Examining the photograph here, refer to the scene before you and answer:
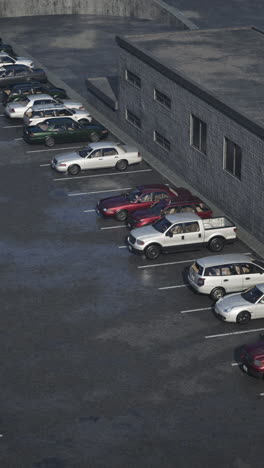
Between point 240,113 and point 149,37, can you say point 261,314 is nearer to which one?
point 240,113

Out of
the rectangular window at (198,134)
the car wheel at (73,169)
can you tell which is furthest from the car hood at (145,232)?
the car wheel at (73,169)

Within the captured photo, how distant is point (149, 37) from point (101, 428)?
3914 cm

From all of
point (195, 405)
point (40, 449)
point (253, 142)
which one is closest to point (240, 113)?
point (253, 142)

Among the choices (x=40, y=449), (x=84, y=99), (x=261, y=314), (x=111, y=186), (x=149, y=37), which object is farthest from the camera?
(x=84, y=99)

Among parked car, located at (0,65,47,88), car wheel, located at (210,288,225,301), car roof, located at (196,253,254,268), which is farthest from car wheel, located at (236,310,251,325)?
parked car, located at (0,65,47,88)

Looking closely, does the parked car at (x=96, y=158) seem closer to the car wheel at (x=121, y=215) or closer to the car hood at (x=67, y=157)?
the car hood at (x=67, y=157)

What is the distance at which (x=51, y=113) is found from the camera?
63.4 metres

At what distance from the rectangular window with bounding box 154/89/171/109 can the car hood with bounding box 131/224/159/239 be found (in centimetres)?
1359

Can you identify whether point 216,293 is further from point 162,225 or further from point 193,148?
point 193,148

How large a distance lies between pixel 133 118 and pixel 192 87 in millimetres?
10717

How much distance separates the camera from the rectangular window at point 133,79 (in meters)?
62.0

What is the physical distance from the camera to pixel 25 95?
6925cm

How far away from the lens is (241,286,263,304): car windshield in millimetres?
39312

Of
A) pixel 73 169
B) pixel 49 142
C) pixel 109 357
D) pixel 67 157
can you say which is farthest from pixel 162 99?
pixel 109 357
